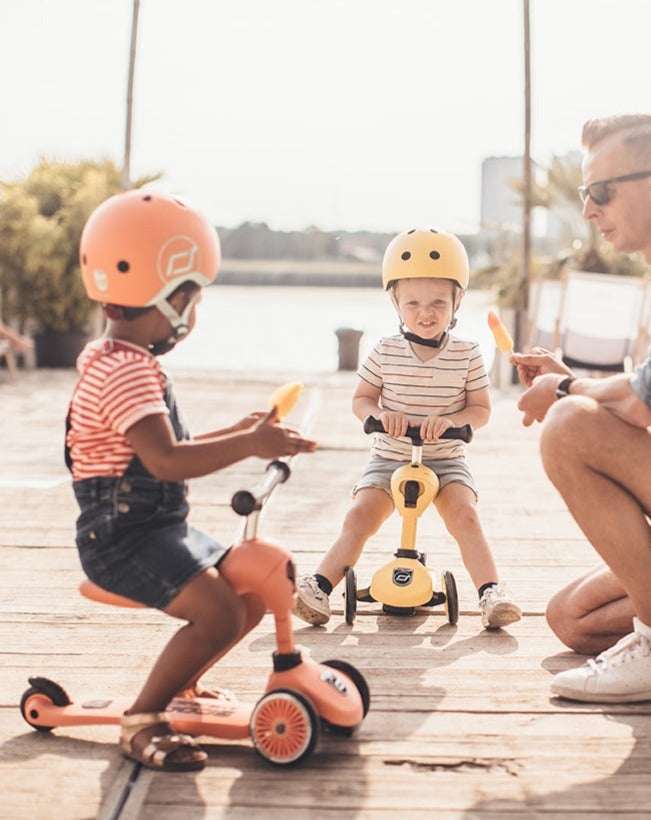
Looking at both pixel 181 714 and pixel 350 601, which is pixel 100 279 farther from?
pixel 350 601

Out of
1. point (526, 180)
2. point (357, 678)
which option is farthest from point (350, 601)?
point (526, 180)

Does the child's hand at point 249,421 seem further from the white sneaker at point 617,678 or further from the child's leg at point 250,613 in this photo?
the white sneaker at point 617,678

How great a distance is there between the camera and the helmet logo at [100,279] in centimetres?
250

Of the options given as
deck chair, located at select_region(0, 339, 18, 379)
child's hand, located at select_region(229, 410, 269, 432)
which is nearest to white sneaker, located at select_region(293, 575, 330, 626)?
child's hand, located at select_region(229, 410, 269, 432)

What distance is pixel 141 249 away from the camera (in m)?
2.47

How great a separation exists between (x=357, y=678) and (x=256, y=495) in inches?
21.9

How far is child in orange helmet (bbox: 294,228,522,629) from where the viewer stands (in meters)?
3.71

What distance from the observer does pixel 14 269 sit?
12125 mm

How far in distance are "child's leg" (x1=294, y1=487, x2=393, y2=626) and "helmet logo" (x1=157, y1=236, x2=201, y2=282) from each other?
138cm

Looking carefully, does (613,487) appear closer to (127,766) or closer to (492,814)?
(492,814)

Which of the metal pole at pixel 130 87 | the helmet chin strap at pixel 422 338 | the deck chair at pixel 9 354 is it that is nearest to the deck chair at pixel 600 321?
the metal pole at pixel 130 87

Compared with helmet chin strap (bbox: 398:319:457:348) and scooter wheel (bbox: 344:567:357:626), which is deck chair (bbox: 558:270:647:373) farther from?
scooter wheel (bbox: 344:567:357:626)

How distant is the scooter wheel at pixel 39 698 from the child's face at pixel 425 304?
175 centimetres

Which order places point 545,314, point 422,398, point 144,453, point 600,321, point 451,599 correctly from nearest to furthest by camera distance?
point 144,453
point 451,599
point 422,398
point 600,321
point 545,314
